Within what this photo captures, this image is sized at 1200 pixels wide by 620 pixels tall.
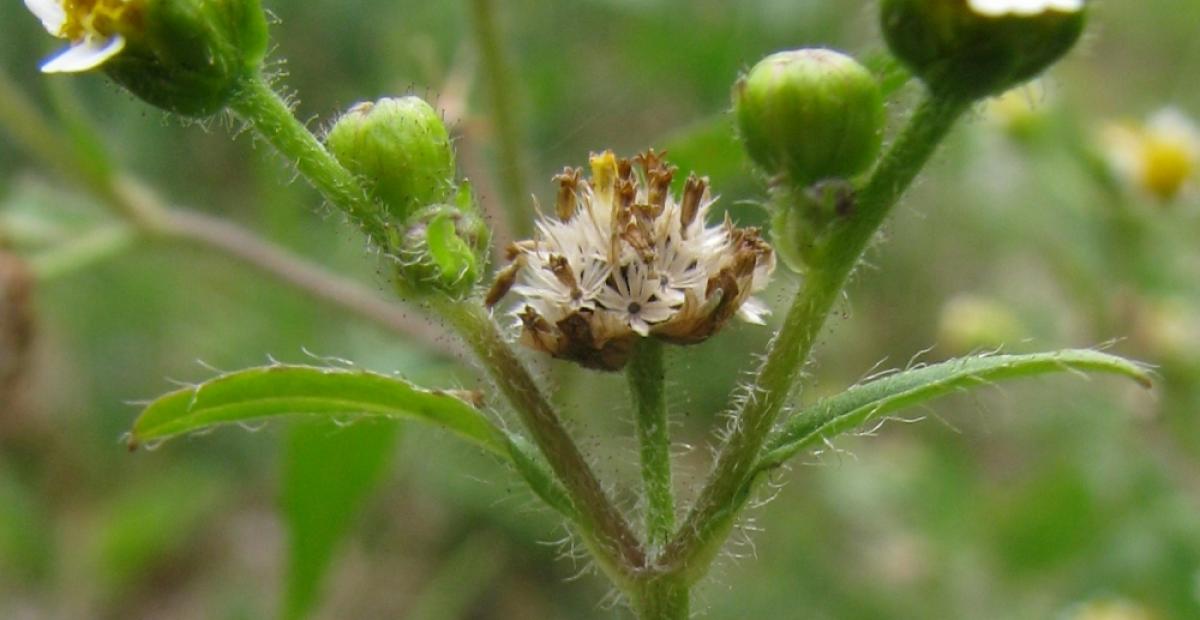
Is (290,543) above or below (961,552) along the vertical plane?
above

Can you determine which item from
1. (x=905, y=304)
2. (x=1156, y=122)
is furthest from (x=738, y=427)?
(x=905, y=304)

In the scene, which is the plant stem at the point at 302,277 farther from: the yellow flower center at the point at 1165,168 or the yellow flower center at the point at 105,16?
the yellow flower center at the point at 1165,168

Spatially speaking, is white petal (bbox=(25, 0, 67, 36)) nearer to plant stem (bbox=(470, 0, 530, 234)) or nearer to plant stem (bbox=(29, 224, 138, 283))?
plant stem (bbox=(470, 0, 530, 234))

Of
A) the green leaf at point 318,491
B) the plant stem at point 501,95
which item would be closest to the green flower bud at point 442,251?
the green leaf at point 318,491

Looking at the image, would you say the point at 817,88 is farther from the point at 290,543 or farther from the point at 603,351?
the point at 290,543

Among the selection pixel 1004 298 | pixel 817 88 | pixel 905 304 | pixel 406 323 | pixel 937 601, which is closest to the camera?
pixel 817 88

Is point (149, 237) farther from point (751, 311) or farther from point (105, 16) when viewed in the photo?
point (751, 311)

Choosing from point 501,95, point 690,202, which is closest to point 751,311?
point 690,202
